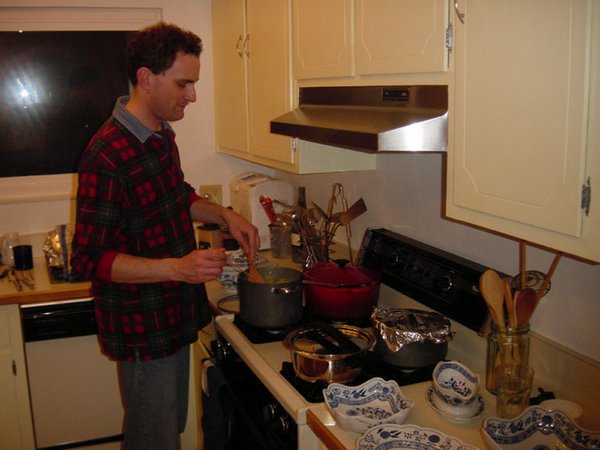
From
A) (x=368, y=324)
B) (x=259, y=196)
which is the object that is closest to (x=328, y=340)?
(x=368, y=324)

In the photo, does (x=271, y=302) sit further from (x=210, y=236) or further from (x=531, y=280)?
(x=210, y=236)

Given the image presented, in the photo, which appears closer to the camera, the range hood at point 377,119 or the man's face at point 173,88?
the range hood at point 377,119

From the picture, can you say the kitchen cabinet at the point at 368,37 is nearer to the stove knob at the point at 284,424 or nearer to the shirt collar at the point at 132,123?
the shirt collar at the point at 132,123

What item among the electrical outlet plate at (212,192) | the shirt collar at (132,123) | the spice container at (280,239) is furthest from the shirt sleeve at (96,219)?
the electrical outlet plate at (212,192)

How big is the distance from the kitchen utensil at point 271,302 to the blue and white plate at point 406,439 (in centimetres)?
66

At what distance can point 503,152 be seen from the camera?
1.29m

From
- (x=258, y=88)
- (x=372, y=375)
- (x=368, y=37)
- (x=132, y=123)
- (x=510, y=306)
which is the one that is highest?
(x=368, y=37)

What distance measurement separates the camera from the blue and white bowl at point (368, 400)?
1535 mm

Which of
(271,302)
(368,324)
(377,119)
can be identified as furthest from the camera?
(368,324)

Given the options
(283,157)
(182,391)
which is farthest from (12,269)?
(283,157)

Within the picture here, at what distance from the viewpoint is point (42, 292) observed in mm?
2572

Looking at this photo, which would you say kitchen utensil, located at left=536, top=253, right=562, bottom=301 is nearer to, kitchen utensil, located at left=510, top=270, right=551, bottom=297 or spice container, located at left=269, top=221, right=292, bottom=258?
kitchen utensil, located at left=510, top=270, right=551, bottom=297

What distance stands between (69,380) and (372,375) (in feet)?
4.93

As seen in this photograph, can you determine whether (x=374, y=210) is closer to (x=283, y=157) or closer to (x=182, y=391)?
(x=283, y=157)
